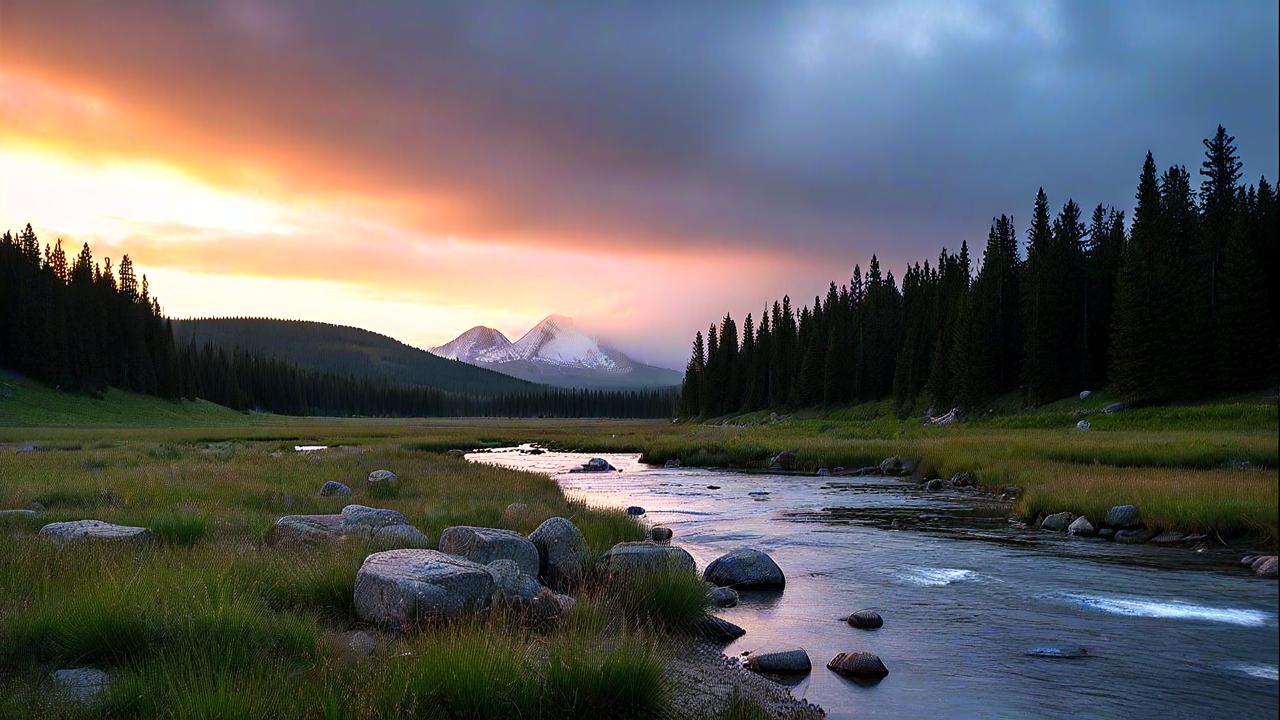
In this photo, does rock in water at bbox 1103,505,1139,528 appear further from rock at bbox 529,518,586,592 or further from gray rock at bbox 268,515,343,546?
gray rock at bbox 268,515,343,546

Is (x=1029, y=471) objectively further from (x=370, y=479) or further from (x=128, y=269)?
(x=128, y=269)

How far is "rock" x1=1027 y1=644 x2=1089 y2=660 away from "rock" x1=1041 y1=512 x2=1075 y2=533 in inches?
431

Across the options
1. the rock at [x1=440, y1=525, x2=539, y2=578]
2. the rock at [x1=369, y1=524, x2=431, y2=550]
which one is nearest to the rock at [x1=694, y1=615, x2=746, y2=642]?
the rock at [x1=440, y1=525, x2=539, y2=578]

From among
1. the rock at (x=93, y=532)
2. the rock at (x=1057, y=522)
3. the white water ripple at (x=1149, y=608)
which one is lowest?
the white water ripple at (x=1149, y=608)

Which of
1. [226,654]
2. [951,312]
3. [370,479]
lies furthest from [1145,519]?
Answer: [951,312]

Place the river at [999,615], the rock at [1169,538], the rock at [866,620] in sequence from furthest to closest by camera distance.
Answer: the rock at [1169,538] < the rock at [866,620] < the river at [999,615]

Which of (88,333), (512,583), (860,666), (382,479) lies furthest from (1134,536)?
(88,333)

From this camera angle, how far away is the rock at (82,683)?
6223 millimetres

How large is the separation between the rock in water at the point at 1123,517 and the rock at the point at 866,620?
10636 mm

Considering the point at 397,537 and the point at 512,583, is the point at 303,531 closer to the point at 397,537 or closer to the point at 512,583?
the point at 397,537

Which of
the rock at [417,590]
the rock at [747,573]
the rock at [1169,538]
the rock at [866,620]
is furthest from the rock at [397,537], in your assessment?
the rock at [1169,538]

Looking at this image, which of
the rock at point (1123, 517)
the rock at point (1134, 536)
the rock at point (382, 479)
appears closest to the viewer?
the rock at point (1134, 536)

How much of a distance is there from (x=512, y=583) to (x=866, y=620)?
5592 mm

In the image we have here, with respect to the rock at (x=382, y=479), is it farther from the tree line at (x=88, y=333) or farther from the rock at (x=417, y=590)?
the tree line at (x=88, y=333)
